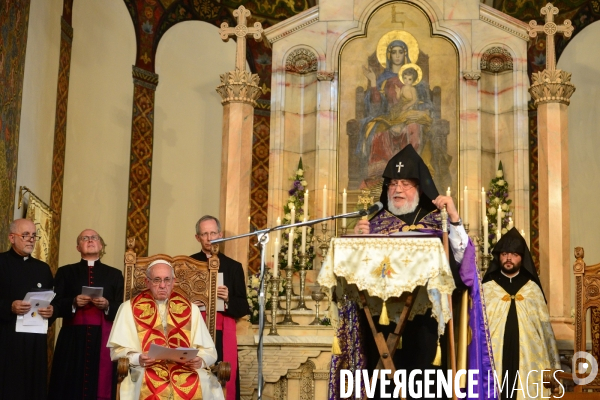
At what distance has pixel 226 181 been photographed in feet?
32.7

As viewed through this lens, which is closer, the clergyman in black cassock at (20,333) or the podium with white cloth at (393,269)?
the podium with white cloth at (393,269)

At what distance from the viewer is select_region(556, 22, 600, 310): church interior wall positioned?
11953 mm

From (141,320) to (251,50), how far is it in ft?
23.9

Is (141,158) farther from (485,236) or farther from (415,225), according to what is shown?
(415,225)

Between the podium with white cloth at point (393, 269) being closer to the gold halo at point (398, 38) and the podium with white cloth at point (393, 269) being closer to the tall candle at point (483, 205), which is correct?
the tall candle at point (483, 205)

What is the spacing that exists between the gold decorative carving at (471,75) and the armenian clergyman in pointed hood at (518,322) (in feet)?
9.39

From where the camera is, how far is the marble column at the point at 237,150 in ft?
32.4

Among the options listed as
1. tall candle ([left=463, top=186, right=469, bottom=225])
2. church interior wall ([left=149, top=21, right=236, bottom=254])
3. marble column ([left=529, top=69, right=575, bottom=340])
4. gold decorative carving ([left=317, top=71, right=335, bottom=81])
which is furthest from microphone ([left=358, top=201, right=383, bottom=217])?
church interior wall ([left=149, top=21, right=236, bottom=254])

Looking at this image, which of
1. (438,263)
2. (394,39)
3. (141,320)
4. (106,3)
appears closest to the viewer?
(438,263)

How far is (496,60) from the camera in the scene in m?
10.6

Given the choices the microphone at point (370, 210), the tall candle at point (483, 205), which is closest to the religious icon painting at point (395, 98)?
the tall candle at point (483, 205)

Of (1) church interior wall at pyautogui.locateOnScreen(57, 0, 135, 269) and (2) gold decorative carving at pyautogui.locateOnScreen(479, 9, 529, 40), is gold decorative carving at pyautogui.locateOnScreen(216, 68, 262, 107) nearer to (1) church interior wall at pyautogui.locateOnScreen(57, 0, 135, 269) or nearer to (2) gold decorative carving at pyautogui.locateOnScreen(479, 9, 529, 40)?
(1) church interior wall at pyautogui.locateOnScreen(57, 0, 135, 269)

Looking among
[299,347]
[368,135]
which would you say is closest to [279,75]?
[368,135]

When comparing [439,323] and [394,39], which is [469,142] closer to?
[394,39]
